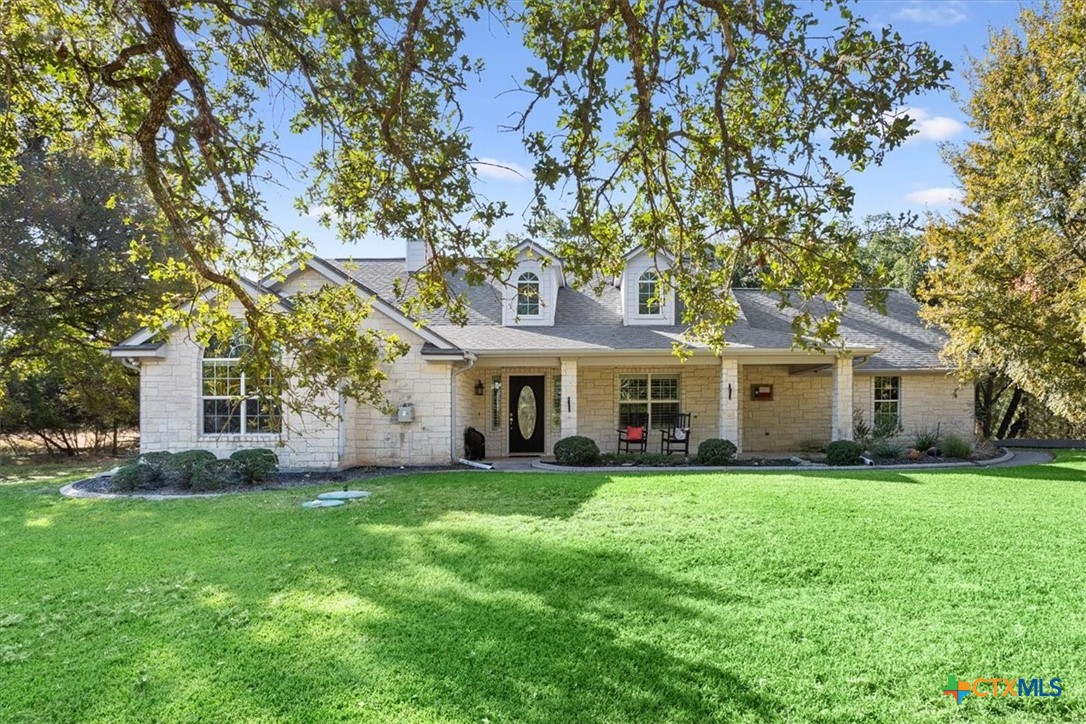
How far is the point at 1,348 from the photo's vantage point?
18.4m

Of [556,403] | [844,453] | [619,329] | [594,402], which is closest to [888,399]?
[844,453]

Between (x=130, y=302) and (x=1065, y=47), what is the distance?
78.4 feet

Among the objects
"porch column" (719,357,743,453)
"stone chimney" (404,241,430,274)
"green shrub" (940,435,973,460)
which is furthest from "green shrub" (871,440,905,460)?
"stone chimney" (404,241,430,274)

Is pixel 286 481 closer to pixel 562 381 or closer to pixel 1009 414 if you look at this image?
pixel 562 381

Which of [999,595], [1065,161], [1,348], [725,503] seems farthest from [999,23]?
[1,348]

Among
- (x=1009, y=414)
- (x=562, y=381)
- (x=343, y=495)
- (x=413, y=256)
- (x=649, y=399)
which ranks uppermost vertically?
(x=413, y=256)

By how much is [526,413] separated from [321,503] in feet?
26.5

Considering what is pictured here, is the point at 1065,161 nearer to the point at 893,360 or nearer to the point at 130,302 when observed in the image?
the point at 893,360

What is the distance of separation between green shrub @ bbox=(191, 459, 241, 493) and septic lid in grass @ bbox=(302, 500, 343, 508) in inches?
105

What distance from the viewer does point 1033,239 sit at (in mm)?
13219

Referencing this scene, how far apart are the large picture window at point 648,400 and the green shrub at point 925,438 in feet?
20.1

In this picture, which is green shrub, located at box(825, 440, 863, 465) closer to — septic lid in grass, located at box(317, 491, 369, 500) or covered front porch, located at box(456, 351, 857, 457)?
covered front porch, located at box(456, 351, 857, 457)

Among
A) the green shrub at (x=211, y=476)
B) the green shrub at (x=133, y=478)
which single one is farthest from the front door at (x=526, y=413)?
the green shrub at (x=133, y=478)

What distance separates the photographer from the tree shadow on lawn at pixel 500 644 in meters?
3.49
